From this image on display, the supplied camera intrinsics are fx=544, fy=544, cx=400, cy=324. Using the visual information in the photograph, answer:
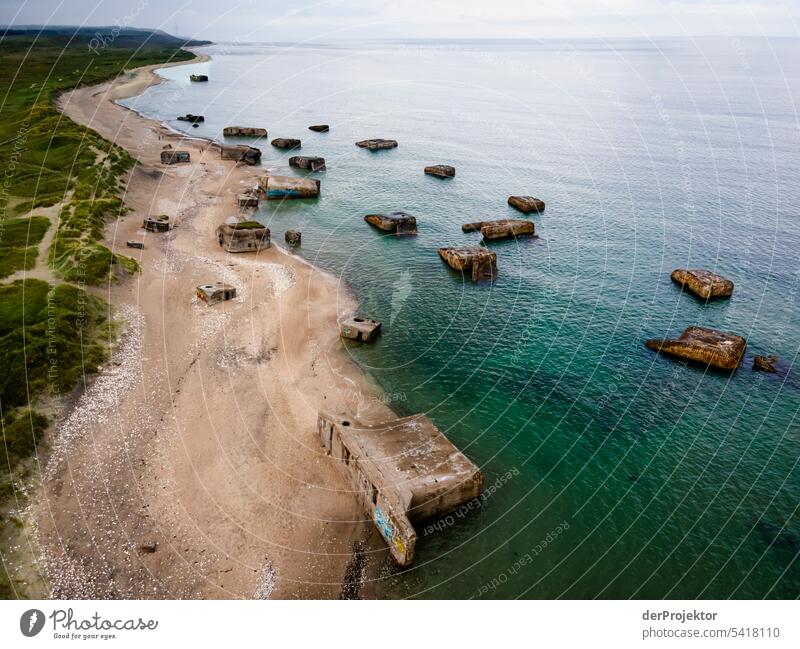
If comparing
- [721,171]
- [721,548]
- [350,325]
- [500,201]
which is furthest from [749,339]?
[721,171]

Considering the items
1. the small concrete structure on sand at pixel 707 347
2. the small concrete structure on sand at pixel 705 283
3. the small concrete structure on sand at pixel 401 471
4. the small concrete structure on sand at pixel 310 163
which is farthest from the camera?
the small concrete structure on sand at pixel 310 163

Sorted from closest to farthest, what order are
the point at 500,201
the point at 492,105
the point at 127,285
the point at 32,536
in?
the point at 32,536 < the point at 127,285 < the point at 500,201 < the point at 492,105

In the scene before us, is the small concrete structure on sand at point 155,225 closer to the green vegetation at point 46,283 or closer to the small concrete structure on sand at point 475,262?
the green vegetation at point 46,283

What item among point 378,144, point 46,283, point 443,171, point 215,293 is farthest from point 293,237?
point 378,144

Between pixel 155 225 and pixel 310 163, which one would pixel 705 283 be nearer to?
pixel 155 225

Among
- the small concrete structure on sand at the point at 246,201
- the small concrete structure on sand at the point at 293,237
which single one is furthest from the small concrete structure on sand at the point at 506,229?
the small concrete structure on sand at the point at 246,201

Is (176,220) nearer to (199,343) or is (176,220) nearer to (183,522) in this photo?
(199,343)

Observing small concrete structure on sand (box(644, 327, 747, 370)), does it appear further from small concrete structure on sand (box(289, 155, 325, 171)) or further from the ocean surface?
small concrete structure on sand (box(289, 155, 325, 171))
